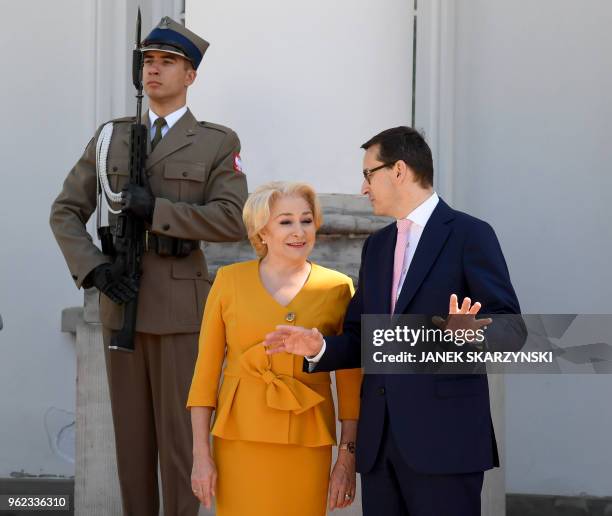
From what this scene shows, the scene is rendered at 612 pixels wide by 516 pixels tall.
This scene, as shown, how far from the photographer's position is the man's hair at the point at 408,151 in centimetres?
348

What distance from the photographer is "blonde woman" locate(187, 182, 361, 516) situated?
3531 mm

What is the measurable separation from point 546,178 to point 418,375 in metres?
2.81

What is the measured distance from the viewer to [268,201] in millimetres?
3648

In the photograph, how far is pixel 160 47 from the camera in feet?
14.8

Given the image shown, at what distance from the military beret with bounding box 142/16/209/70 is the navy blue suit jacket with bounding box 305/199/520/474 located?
1.48 metres

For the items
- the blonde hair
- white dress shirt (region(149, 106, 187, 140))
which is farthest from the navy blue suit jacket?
white dress shirt (region(149, 106, 187, 140))

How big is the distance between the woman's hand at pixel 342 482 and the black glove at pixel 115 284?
1.07 metres

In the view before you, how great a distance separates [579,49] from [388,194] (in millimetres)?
2720

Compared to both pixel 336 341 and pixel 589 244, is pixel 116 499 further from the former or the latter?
pixel 589 244

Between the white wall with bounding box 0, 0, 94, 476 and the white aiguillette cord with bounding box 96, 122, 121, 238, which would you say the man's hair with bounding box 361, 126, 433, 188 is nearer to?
the white aiguillette cord with bounding box 96, 122, 121, 238

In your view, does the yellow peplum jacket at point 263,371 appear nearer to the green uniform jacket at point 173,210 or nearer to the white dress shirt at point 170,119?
the green uniform jacket at point 173,210

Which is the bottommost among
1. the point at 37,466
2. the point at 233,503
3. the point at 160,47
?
the point at 37,466

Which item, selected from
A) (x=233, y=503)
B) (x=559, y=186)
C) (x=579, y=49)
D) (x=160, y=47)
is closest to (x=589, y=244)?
(x=559, y=186)

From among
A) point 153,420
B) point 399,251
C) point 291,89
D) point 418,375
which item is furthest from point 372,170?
point 291,89
